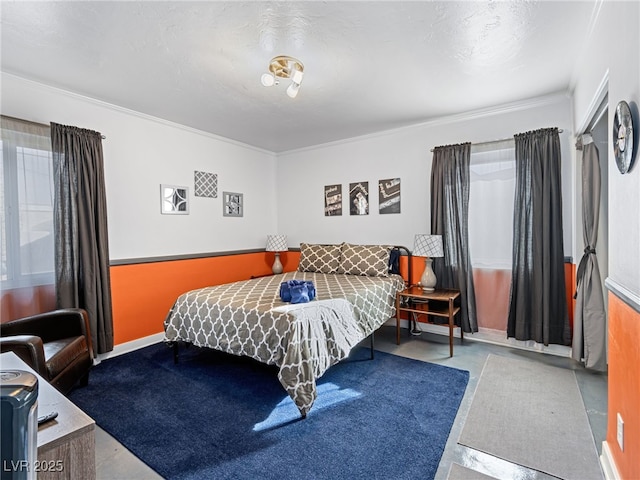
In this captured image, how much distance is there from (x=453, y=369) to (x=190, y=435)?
2217 millimetres

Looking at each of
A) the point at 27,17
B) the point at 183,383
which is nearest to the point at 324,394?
the point at 183,383

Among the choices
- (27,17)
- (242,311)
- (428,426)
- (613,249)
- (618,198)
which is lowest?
(428,426)

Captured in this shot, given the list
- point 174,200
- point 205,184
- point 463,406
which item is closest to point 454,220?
point 463,406

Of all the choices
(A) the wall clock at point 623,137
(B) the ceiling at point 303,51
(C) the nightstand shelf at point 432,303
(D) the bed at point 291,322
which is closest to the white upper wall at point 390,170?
(B) the ceiling at point 303,51

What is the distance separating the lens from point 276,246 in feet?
15.9

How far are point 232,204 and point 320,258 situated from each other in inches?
58.6

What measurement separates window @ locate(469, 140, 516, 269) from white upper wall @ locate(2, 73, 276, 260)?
3077mm

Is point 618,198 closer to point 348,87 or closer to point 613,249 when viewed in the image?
point 613,249

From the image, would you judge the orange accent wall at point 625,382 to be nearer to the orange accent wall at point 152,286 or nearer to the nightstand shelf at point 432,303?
the nightstand shelf at point 432,303

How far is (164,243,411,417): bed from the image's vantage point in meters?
2.23

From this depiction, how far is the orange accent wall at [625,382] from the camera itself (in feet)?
4.26

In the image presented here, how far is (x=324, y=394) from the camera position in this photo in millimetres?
2510

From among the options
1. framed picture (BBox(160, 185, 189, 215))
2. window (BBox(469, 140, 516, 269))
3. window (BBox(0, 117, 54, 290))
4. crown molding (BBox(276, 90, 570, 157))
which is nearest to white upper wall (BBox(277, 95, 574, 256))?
crown molding (BBox(276, 90, 570, 157))

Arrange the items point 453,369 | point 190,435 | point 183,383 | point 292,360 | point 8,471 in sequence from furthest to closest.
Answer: point 453,369 < point 183,383 < point 292,360 < point 190,435 < point 8,471
